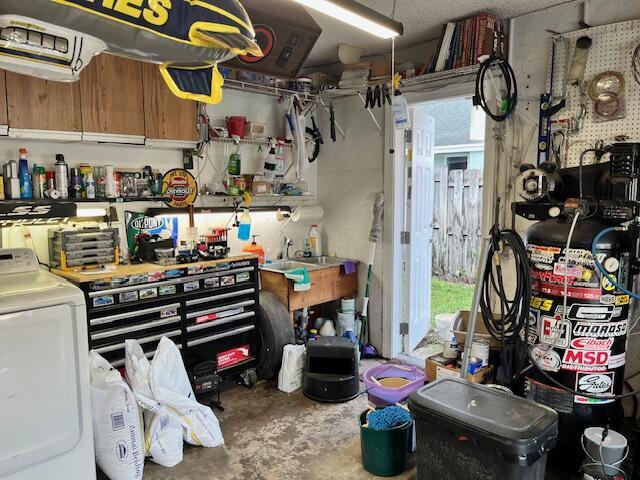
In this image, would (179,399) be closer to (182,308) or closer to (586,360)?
(182,308)

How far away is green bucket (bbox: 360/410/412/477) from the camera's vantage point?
2.58 metres

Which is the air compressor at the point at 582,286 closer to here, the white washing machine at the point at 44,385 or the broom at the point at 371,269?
the broom at the point at 371,269

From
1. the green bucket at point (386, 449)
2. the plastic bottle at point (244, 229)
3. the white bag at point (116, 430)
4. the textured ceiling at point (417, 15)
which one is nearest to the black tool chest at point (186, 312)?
the white bag at point (116, 430)

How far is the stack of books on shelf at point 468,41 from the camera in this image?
3.39 meters

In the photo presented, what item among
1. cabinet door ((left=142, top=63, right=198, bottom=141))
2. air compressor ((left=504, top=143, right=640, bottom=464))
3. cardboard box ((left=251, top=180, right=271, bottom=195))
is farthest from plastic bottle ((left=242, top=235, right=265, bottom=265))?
air compressor ((left=504, top=143, right=640, bottom=464))

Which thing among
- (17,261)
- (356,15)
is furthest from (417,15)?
(17,261)

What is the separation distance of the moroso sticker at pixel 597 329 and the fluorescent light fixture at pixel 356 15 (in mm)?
1973

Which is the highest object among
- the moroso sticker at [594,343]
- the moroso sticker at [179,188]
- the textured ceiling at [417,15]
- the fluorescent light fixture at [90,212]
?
the textured ceiling at [417,15]

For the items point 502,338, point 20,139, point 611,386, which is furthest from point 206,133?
point 611,386

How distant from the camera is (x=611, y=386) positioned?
97.0 inches

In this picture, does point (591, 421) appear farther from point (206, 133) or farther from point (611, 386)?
point (206, 133)

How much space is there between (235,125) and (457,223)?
184 inches

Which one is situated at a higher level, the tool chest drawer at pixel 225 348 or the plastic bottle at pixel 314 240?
the plastic bottle at pixel 314 240

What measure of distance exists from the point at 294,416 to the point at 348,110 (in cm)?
296
